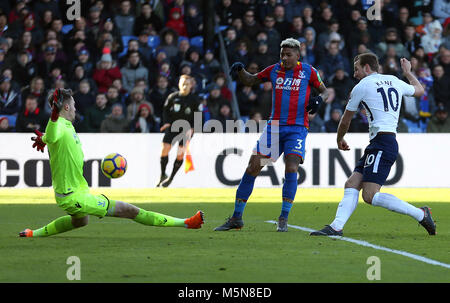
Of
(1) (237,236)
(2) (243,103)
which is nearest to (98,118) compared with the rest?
(2) (243,103)

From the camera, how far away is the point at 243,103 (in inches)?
808

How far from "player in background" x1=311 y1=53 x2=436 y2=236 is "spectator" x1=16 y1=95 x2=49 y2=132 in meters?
11.1

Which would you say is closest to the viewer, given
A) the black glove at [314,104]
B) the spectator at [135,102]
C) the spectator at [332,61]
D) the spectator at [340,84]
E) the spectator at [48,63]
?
the black glove at [314,104]

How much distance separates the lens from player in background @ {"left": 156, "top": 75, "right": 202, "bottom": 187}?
62.2ft

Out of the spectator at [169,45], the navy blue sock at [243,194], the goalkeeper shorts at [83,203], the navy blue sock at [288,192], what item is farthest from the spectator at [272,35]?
the goalkeeper shorts at [83,203]

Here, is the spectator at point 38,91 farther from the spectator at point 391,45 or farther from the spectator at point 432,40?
the spectator at point 432,40

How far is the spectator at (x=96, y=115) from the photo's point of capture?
19.4 meters

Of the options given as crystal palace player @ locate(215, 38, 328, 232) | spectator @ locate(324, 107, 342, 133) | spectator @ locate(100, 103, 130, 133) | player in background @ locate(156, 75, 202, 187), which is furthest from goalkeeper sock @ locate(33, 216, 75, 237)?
spectator @ locate(324, 107, 342, 133)

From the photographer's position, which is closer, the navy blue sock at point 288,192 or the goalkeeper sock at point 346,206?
the goalkeeper sock at point 346,206

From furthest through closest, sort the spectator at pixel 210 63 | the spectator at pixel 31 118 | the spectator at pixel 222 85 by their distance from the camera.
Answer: the spectator at pixel 210 63, the spectator at pixel 222 85, the spectator at pixel 31 118

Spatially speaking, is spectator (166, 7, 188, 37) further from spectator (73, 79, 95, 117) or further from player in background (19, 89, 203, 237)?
player in background (19, 89, 203, 237)

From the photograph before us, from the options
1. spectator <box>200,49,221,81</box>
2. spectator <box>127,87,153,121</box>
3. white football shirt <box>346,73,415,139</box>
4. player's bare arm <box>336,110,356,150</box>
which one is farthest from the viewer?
spectator <box>200,49,221,81</box>

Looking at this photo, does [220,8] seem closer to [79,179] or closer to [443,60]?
[443,60]

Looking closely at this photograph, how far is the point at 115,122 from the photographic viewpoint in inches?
767
